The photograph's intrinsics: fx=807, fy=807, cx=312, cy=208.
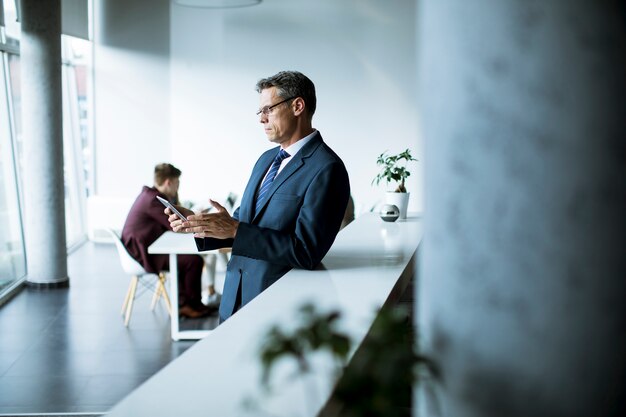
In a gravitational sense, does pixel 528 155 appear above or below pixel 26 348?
above

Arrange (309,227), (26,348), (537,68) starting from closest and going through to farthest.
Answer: (537,68) < (309,227) < (26,348)

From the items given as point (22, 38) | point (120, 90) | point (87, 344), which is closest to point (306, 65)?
point (120, 90)

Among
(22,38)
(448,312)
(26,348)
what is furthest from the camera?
(22,38)

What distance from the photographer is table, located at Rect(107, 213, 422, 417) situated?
5.96 ft

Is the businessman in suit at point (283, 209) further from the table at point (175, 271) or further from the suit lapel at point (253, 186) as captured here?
the table at point (175, 271)

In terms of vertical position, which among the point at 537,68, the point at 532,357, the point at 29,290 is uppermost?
the point at 537,68

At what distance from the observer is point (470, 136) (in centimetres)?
164

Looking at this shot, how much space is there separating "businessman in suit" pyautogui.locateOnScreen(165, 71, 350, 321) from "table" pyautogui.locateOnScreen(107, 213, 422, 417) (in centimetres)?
14

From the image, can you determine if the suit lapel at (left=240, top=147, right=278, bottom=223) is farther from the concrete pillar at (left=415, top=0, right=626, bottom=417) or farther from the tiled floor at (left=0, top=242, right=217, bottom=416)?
the tiled floor at (left=0, top=242, right=217, bottom=416)

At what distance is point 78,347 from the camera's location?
6375mm

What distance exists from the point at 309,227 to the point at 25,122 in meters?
5.90

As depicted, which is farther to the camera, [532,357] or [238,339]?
[238,339]

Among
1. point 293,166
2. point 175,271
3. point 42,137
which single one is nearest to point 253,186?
point 293,166

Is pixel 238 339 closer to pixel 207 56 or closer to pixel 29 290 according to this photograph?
pixel 29 290
